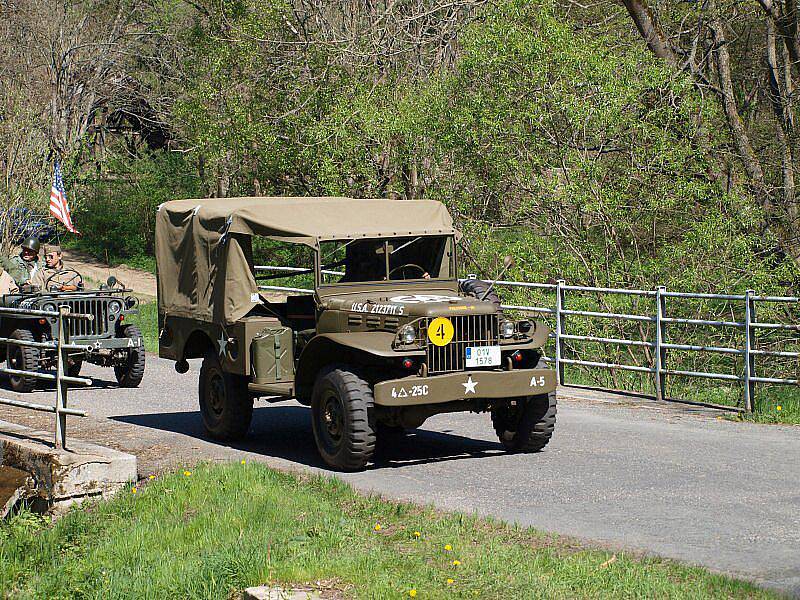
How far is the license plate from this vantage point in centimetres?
1035

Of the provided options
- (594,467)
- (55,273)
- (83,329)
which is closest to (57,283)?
(55,273)

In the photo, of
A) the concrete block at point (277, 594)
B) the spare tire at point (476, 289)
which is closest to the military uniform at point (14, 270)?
the spare tire at point (476, 289)

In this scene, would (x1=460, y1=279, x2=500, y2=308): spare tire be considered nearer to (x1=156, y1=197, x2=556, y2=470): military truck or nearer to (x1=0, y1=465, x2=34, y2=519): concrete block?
(x1=156, y1=197, x2=556, y2=470): military truck

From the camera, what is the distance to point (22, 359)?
16.0m

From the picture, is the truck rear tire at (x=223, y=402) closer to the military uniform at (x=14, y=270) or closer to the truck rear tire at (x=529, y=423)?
the truck rear tire at (x=529, y=423)

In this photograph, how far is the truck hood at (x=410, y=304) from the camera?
33.9ft

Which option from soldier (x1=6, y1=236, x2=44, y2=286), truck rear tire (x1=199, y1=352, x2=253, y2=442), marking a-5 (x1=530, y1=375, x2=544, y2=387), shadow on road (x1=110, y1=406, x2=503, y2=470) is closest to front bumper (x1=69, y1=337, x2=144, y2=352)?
soldier (x1=6, y1=236, x2=44, y2=286)

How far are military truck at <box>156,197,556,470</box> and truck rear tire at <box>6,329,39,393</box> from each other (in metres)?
3.55

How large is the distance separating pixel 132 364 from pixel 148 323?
9697 millimetres

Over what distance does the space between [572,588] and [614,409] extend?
7.86 metres

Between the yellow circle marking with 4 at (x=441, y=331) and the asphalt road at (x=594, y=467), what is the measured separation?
113 centimetres

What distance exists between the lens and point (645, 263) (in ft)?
65.1

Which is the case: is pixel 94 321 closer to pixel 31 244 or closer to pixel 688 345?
pixel 31 244

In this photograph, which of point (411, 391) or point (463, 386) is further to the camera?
point (463, 386)
